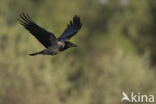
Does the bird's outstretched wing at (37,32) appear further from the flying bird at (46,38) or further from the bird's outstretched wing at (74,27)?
the bird's outstretched wing at (74,27)

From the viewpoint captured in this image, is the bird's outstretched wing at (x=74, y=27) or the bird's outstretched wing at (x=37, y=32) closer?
the bird's outstretched wing at (x=37, y=32)

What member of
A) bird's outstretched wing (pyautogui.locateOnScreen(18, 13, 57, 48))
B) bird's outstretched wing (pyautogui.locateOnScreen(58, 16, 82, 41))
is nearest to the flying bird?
bird's outstretched wing (pyautogui.locateOnScreen(18, 13, 57, 48))

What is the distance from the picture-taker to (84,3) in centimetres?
3725

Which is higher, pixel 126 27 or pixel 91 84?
pixel 126 27

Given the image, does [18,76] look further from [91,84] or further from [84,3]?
[84,3]

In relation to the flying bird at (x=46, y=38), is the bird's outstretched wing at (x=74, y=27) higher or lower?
higher

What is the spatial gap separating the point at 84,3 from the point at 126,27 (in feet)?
10.6

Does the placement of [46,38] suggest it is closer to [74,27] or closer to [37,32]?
[37,32]

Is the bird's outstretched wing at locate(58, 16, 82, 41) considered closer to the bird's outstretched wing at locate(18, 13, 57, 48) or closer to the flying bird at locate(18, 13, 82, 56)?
the flying bird at locate(18, 13, 82, 56)

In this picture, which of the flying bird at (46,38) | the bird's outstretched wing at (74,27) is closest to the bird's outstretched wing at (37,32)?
the flying bird at (46,38)

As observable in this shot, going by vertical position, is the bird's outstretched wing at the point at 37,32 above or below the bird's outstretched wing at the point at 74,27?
below

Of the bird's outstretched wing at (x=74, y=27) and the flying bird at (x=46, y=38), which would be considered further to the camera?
the bird's outstretched wing at (x=74, y=27)

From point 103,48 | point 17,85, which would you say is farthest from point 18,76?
point 103,48

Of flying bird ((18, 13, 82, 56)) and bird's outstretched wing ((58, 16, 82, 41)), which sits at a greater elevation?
bird's outstretched wing ((58, 16, 82, 41))
